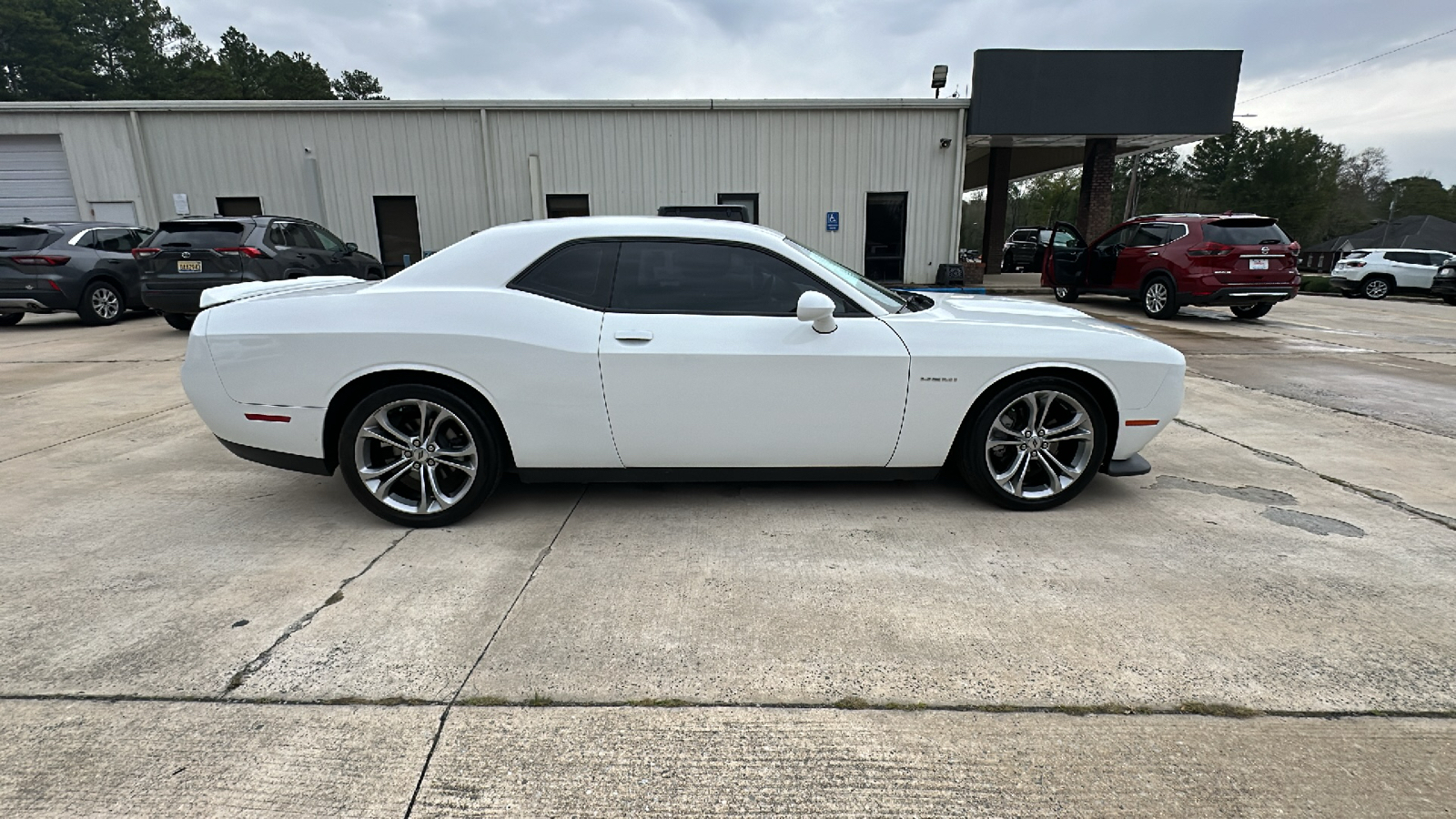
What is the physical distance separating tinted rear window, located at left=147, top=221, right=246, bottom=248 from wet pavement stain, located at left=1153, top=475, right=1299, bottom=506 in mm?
10290

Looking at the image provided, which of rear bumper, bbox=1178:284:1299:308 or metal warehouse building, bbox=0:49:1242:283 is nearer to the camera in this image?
rear bumper, bbox=1178:284:1299:308

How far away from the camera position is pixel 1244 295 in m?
10.3

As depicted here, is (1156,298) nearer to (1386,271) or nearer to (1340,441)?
(1340,441)

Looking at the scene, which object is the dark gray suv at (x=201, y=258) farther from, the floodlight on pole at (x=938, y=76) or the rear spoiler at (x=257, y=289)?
the floodlight on pole at (x=938, y=76)

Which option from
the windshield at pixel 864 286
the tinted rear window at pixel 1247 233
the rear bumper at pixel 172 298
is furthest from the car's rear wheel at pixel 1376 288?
the rear bumper at pixel 172 298

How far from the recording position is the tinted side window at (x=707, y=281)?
3186 millimetres

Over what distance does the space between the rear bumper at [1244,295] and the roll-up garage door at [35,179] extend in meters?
22.5

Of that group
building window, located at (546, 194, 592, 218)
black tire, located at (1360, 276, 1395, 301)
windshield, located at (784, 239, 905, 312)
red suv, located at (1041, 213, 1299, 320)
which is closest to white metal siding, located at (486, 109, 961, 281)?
building window, located at (546, 194, 592, 218)

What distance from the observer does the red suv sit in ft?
33.2

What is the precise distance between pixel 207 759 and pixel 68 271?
1187cm

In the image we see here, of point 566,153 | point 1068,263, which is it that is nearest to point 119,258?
point 566,153

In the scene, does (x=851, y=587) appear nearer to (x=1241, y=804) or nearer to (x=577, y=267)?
(x=1241, y=804)

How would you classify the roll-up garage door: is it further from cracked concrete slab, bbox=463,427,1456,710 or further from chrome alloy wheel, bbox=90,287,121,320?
cracked concrete slab, bbox=463,427,1456,710

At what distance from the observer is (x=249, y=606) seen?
8.27 feet
